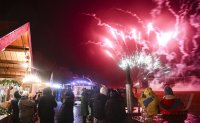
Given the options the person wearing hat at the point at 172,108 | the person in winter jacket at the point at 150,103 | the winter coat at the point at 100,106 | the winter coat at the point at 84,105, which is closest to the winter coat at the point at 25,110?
the winter coat at the point at 100,106

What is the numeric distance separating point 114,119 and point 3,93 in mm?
8040

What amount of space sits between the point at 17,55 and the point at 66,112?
264 inches

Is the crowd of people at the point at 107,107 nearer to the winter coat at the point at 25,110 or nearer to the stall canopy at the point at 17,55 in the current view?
the winter coat at the point at 25,110

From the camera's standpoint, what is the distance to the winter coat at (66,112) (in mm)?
7648

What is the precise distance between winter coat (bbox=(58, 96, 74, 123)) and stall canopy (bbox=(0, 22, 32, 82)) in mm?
2872

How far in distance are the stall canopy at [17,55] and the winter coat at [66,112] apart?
2872mm

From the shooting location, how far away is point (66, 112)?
303 inches

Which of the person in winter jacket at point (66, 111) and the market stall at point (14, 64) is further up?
the market stall at point (14, 64)

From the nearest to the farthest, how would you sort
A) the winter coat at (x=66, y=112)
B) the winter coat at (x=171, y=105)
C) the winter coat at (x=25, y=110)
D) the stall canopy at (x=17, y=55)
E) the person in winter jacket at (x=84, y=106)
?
1. the winter coat at (x=171, y=105)
2. the winter coat at (x=66, y=112)
3. the winter coat at (x=25, y=110)
4. the stall canopy at (x=17, y=55)
5. the person in winter jacket at (x=84, y=106)

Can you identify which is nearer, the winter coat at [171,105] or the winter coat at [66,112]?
the winter coat at [171,105]

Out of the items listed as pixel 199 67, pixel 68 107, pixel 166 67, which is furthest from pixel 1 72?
pixel 199 67

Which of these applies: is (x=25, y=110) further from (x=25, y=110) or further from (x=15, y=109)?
(x=15, y=109)

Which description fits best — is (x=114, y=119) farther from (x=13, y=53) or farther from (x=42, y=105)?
(x=13, y=53)

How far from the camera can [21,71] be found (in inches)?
624
